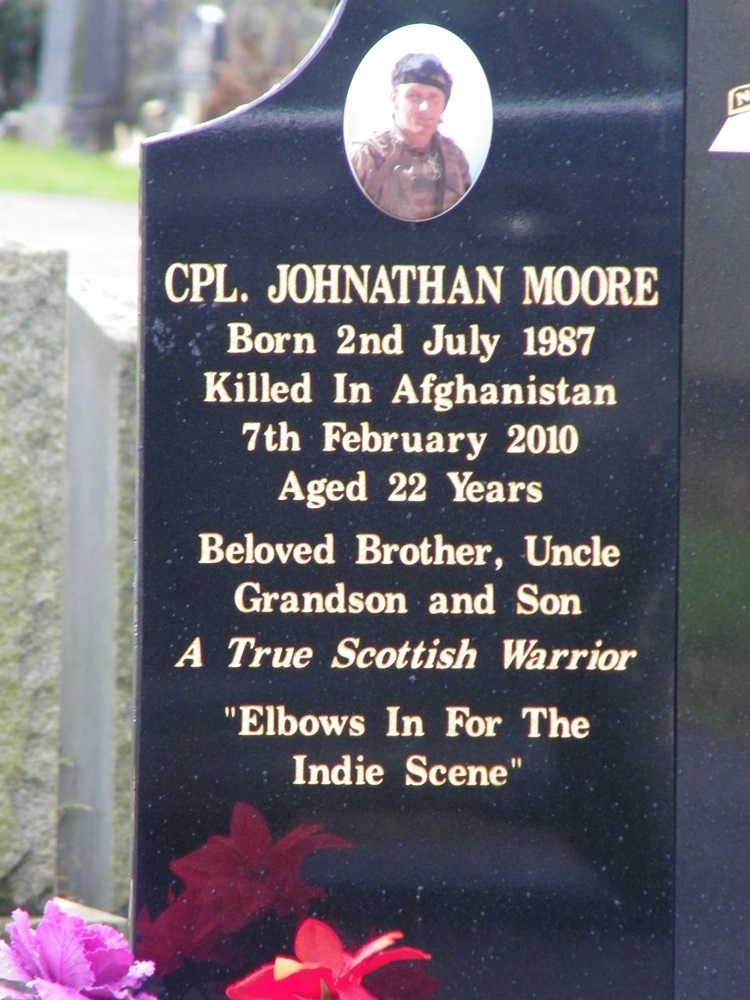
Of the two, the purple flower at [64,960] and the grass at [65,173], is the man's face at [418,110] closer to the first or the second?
the purple flower at [64,960]

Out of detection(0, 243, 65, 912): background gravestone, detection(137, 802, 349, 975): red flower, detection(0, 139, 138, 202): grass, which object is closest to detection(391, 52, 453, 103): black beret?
detection(0, 243, 65, 912): background gravestone

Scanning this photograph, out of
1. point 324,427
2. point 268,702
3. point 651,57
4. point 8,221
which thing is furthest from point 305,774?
point 8,221

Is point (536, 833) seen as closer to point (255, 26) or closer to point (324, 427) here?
point (324, 427)

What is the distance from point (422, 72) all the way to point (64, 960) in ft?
5.59

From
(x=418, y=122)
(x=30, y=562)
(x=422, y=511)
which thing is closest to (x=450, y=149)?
(x=418, y=122)

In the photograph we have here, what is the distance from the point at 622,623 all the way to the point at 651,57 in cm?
107

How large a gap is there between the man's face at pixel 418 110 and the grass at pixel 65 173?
8.06 metres

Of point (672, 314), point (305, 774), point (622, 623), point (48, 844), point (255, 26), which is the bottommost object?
point (48, 844)

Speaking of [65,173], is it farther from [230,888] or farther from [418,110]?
[230,888]

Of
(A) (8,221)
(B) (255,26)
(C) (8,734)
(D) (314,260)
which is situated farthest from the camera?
(B) (255,26)

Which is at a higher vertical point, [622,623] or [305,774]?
[622,623]

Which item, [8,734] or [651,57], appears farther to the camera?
[8,734]

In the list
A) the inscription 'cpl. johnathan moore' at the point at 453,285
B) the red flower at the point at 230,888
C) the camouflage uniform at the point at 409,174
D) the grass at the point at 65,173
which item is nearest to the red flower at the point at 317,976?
the red flower at the point at 230,888

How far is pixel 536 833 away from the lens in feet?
8.95
